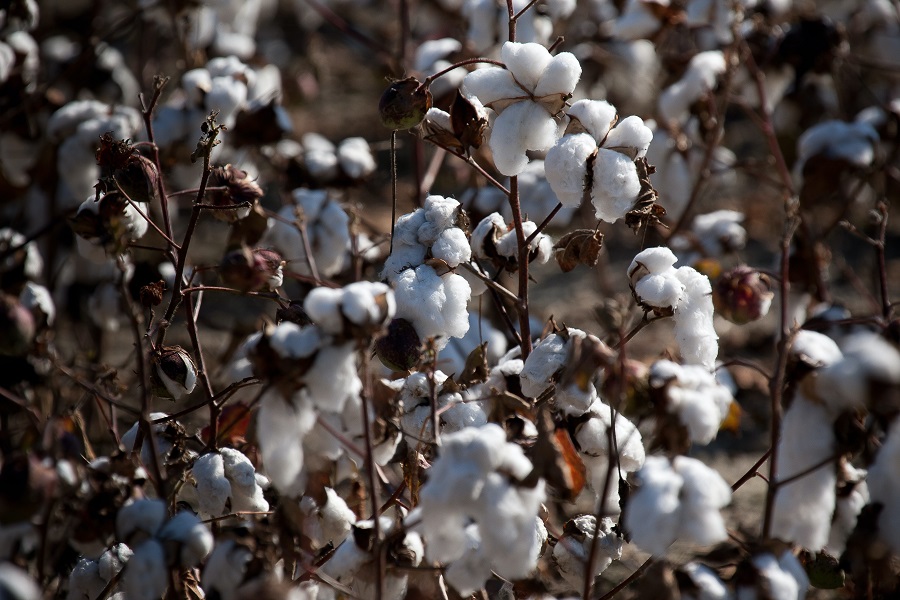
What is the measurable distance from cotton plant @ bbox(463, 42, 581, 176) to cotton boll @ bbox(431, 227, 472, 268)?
4.7 inches

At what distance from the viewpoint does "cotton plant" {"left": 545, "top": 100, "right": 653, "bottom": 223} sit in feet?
4.08

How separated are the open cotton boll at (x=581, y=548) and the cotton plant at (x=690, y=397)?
0.37 metres

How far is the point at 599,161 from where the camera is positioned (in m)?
1.25

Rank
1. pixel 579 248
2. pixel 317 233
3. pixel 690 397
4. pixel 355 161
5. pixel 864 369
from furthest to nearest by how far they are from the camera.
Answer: pixel 355 161 < pixel 317 233 < pixel 579 248 < pixel 690 397 < pixel 864 369

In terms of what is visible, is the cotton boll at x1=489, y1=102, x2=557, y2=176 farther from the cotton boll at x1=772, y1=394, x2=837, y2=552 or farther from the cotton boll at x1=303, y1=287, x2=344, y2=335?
the cotton boll at x1=772, y1=394, x2=837, y2=552

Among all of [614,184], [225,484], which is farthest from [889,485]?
[225,484]

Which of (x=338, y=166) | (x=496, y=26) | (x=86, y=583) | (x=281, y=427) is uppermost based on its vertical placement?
(x=281, y=427)

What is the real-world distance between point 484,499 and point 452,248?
0.41 m

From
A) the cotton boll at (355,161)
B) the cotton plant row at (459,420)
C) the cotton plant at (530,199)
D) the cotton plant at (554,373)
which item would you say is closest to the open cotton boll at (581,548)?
the cotton plant row at (459,420)

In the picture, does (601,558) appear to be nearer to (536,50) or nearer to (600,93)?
(536,50)

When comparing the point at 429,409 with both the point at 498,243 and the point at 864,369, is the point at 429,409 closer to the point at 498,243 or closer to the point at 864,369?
the point at 498,243

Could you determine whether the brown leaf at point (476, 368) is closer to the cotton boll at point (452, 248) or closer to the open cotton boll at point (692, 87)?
the cotton boll at point (452, 248)

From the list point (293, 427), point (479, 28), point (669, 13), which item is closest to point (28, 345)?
point (293, 427)

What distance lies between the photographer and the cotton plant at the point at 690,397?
1.07 meters
